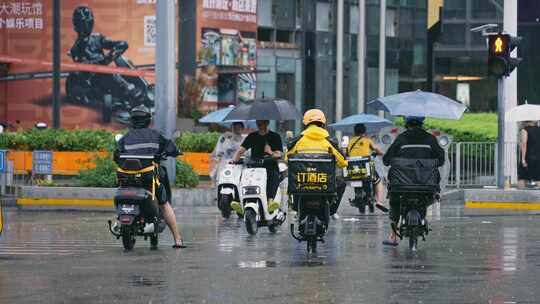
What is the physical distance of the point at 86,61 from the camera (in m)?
62.6

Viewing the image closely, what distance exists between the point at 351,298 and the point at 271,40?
5394 centimetres

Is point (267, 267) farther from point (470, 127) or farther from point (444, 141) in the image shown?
point (470, 127)

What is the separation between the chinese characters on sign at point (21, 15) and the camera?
62.7 meters

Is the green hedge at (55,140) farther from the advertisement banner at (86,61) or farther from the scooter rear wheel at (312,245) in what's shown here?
the advertisement banner at (86,61)

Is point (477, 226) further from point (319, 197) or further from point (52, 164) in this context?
point (52, 164)

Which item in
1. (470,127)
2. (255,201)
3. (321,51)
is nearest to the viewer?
(255,201)

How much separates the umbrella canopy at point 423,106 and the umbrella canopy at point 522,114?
9598 mm

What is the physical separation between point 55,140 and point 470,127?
11887 mm

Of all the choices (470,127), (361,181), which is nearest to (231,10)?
(470,127)

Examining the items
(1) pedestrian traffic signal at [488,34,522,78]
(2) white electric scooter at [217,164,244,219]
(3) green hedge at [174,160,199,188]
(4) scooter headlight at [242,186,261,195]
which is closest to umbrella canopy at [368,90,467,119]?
(2) white electric scooter at [217,164,244,219]

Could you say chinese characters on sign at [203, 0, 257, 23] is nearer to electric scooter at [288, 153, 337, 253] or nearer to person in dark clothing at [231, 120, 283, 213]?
person in dark clothing at [231, 120, 283, 213]

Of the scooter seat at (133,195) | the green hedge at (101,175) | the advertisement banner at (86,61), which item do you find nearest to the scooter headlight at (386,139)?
the green hedge at (101,175)

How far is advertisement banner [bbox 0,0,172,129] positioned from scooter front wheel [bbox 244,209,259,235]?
1649 inches

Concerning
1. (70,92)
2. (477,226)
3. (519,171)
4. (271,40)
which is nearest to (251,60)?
(271,40)
